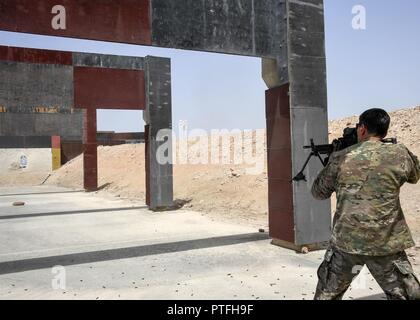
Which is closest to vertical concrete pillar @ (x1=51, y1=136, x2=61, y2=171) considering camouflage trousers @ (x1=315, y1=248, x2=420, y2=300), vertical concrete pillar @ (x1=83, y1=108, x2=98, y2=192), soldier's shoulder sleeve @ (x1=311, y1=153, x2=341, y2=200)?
vertical concrete pillar @ (x1=83, y1=108, x2=98, y2=192)

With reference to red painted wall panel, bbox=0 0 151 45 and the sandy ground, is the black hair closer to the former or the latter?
red painted wall panel, bbox=0 0 151 45

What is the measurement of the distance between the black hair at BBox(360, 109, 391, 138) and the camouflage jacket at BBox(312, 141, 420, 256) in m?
0.10

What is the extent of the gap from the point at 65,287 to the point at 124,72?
1146cm

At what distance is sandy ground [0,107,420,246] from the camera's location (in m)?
10.8

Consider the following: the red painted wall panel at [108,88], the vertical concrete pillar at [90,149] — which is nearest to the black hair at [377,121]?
the red painted wall panel at [108,88]

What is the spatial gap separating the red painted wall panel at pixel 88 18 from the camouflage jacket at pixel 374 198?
4420 mm

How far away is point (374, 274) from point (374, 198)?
20.9 inches

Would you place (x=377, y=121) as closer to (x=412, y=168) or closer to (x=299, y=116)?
(x=412, y=168)

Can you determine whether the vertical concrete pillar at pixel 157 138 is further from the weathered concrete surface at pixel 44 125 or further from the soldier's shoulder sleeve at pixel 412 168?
the weathered concrete surface at pixel 44 125

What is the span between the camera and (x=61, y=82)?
17078 millimetres

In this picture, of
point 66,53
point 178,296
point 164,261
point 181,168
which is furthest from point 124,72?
point 178,296

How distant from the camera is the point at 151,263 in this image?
6.04 m

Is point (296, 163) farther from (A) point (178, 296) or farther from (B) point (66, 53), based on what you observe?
(B) point (66, 53)

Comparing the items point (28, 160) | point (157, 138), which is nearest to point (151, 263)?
point (157, 138)
